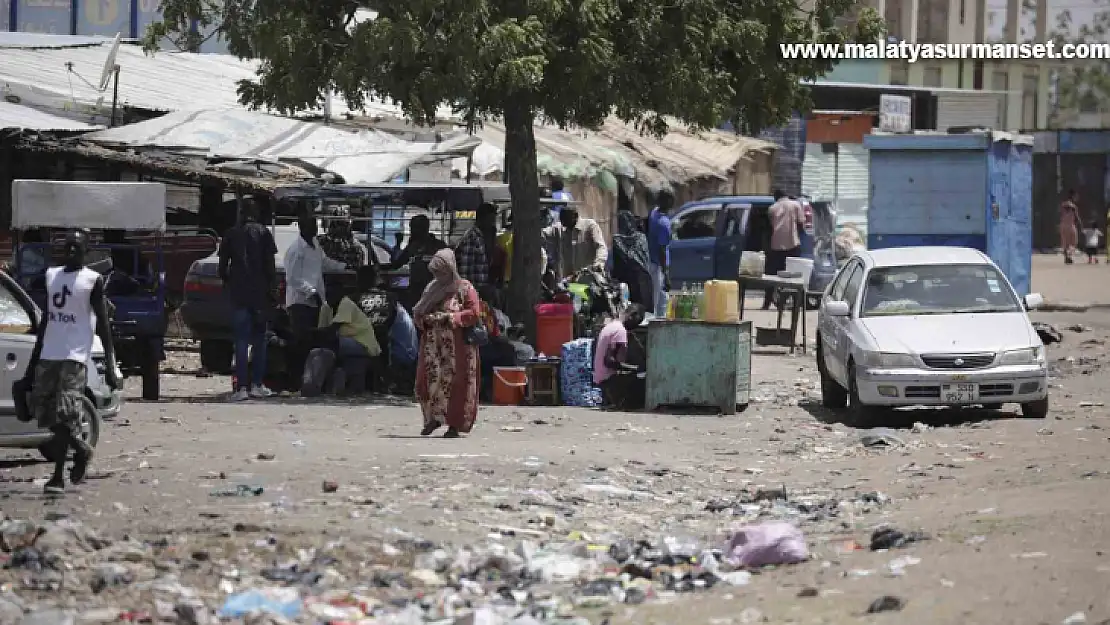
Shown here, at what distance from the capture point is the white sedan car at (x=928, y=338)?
14.5 m

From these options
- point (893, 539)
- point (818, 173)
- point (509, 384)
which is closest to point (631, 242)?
point (509, 384)

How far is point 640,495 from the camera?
11.3 metres

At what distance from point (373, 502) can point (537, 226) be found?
26.5ft

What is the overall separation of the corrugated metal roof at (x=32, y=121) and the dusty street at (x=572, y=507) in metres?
6.59

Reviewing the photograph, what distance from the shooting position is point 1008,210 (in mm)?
26891

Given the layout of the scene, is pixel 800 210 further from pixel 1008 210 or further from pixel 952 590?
pixel 952 590

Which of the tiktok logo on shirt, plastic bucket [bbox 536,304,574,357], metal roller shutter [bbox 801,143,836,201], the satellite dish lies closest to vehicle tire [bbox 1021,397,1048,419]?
plastic bucket [bbox 536,304,574,357]

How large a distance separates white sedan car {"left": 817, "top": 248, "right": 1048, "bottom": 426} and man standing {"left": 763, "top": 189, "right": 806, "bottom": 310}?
36.7ft

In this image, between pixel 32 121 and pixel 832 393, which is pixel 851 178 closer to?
pixel 32 121

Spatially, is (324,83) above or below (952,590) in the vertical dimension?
above

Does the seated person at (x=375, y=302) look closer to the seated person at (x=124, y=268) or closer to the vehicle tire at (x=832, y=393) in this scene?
the seated person at (x=124, y=268)

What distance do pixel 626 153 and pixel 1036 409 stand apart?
716 inches

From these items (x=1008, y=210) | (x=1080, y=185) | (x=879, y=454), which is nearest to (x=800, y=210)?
(x=1008, y=210)

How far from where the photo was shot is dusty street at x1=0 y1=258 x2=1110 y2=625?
7922 mm
